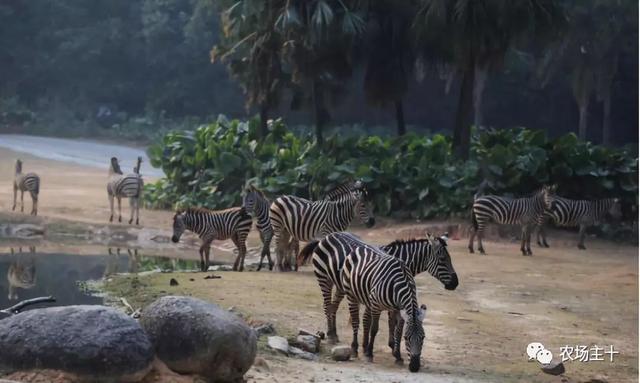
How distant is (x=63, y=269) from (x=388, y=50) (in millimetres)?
12931

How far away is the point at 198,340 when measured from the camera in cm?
809

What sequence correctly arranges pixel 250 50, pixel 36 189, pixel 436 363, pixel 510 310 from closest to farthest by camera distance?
pixel 436 363 < pixel 510 310 < pixel 36 189 < pixel 250 50

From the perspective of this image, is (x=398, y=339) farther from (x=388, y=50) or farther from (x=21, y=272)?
(x=388, y=50)

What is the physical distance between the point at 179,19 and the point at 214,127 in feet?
97.2

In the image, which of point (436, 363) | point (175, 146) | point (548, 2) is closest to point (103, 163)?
point (175, 146)

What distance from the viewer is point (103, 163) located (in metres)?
37.9

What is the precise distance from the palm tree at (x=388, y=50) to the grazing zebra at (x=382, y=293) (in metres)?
17.4

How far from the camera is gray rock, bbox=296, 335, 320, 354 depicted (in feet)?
34.0

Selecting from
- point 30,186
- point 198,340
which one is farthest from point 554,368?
point 30,186

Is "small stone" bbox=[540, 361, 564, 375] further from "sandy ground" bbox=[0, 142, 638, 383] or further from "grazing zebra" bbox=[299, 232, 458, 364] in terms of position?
"grazing zebra" bbox=[299, 232, 458, 364]

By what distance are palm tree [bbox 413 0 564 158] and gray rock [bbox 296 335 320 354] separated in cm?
1417

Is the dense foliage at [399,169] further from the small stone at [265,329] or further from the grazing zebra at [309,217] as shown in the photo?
the small stone at [265,329]

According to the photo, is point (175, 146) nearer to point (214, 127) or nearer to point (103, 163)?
point (214, 127)

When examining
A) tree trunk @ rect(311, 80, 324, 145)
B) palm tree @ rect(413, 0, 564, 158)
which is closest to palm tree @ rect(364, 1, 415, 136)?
tree trunk @ rect(311, 80, 324, 145)
